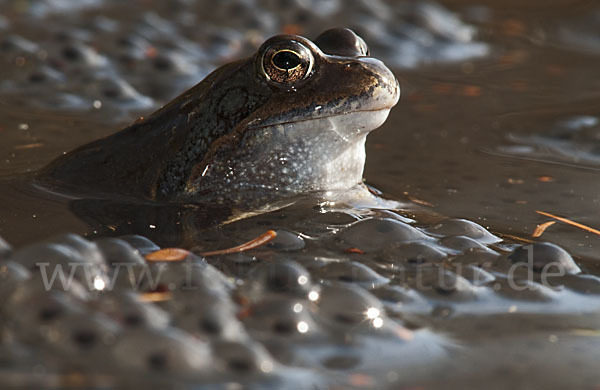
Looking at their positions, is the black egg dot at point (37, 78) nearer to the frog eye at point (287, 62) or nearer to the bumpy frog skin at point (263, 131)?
the bumpy frog skin at point (263, 131)

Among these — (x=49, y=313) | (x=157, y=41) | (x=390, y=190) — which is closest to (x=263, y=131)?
(x=390, y=190)

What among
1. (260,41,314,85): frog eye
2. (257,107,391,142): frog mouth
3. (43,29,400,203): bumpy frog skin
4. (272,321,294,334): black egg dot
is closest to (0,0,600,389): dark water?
(272,321,294,334): black egg dot

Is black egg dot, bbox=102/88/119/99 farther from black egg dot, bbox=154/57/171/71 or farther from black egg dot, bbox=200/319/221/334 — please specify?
black egg dot, bbox=200/319/221/334

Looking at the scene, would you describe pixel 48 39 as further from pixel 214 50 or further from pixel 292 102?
pixel 292 102

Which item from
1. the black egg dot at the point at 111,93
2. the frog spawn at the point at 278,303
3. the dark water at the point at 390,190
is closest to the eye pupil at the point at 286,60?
the dark water at the point at 390,190

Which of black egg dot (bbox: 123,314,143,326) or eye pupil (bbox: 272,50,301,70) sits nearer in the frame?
black egg dot (bbox: 123,314,143,326)

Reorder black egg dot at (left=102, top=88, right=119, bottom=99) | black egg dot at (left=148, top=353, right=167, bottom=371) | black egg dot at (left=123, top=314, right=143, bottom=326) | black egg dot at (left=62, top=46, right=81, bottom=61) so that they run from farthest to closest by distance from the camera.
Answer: black egg dot at (left=62, top=46, right=81, bottom=61), black egg dot at (left=102, top=88, right=119, bottom=99), black egg dot at (left=123, top=314, right=143, bottom=326), black egg dot at (left=148, top=353, right=167, bottom=371)

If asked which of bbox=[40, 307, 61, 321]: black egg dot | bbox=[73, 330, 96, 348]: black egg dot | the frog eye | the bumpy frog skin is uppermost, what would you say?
the frog eye
